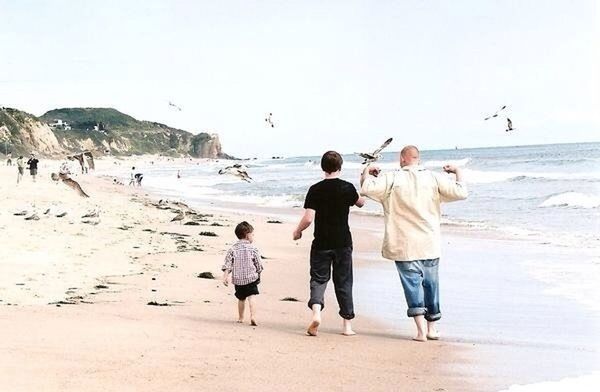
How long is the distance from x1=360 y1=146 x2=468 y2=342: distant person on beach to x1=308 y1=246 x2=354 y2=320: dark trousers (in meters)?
0.41

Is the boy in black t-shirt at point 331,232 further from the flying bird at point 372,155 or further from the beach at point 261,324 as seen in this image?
the flying bird at point 372,155

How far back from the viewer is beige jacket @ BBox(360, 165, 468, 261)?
639 centimetres

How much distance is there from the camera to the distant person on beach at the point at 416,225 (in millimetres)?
6387

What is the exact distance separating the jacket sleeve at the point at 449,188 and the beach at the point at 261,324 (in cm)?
132

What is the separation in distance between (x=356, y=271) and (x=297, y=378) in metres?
6.73

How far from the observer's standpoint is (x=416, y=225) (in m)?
6.41

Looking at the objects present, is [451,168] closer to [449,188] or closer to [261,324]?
[449,188]

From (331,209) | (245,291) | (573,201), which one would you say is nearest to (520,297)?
(331,209)

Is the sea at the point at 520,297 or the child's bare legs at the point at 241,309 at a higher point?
the child's bare legs at the point at 241,309

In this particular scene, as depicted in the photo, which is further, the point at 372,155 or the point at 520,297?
the point at 520,297

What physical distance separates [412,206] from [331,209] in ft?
2.47

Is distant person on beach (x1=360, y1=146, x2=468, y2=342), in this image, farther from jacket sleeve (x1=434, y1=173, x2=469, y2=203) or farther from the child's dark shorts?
the child's dark shorts

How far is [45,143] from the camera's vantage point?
129 metres

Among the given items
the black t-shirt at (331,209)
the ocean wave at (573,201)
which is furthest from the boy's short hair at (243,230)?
the ocean wave at (573,201)
